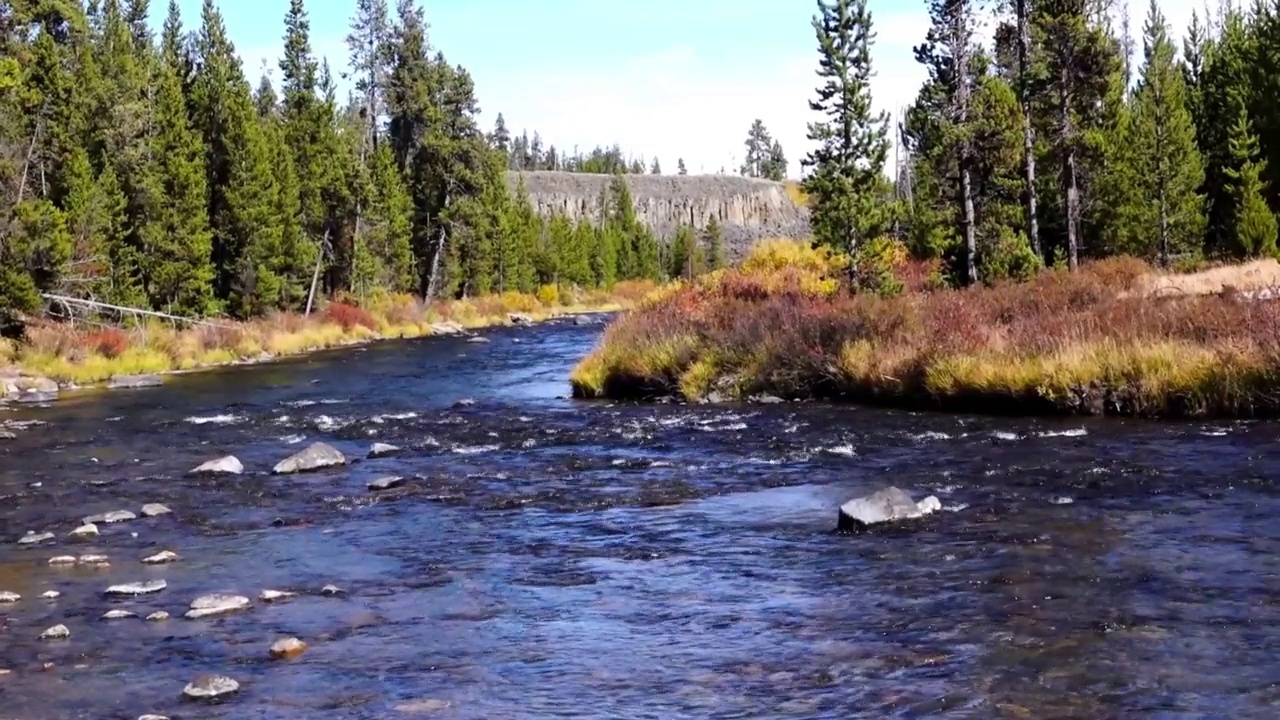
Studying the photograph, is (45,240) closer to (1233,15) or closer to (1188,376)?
(1188,376)

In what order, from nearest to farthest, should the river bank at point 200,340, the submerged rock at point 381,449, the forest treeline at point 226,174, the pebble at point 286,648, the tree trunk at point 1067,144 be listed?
the pebble at point 286,648 → the submerged rock at point 381,449 → the river bank at point 200,340 → the tree trunk at point 1067,144 → the forest treeline at point 226,174

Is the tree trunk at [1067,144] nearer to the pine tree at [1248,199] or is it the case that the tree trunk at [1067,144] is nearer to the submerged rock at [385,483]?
the pine tree at [1248,199]

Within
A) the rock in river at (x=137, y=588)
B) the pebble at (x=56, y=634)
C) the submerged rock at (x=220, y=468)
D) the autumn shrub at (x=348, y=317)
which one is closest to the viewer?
the pebble at (x=56, y=634)

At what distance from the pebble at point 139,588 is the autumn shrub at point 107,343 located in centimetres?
2951

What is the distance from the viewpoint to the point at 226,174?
5819 centimetres

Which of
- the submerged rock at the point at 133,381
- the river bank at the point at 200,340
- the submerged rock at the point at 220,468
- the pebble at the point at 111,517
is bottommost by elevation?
the pebble at the point at 111,517

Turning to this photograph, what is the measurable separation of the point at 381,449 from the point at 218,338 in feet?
94.2

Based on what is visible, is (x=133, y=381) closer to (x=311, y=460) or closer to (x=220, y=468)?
(x=220, y=468)

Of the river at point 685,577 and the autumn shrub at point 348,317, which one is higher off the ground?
the autumn shrub at point 348,317

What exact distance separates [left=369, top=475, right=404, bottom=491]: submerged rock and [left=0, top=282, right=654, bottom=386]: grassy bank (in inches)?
904

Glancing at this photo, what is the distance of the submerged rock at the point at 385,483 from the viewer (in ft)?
52.0

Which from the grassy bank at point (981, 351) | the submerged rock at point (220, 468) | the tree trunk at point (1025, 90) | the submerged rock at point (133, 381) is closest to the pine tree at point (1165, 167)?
the tree trunk at point (1025, 90)

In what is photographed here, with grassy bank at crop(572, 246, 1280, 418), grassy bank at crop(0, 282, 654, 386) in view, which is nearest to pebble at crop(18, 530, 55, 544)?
grassy bank at crop(572, 246, 1280, 418)

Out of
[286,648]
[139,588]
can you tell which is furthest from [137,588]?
A: [286,648]
